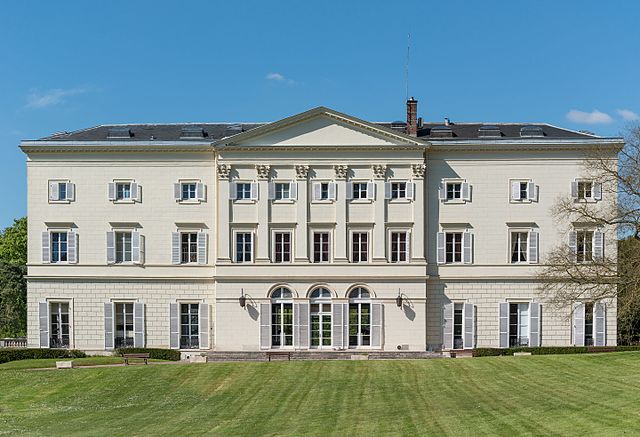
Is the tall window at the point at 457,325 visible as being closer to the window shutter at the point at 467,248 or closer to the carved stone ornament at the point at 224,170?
the window shutter at the point at 467,248

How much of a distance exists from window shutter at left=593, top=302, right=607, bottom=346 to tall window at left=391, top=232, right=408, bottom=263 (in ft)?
35.4

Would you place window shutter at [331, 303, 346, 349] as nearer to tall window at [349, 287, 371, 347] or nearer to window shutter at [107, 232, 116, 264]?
tall window at [349, 287, 371, 347]

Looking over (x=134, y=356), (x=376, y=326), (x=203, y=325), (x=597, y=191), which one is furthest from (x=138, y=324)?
(x=597, y=191)

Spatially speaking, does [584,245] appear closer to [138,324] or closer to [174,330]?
[174,330]

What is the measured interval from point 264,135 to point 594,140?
17902 mm

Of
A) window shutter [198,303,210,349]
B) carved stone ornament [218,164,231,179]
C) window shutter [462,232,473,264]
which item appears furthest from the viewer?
window shutter [462,232,473,264]

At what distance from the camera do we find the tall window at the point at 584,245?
145 ft

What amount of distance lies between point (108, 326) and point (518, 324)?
2228 centimetres

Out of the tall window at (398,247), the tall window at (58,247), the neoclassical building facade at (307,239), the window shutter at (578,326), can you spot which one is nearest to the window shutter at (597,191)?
the neoclassical building facade at (307,239)

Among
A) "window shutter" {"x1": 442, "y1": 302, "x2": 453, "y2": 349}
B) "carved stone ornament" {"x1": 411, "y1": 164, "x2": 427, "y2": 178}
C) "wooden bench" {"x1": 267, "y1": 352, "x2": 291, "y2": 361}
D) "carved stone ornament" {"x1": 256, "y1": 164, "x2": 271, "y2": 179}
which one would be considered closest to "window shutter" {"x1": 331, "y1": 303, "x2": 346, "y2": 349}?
"wooden bench" {"x1": 267, "y1": 352, "x2": 291, "y2": 361}

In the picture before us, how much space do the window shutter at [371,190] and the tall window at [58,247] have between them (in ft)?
55.0

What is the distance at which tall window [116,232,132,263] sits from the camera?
45219 millimetres

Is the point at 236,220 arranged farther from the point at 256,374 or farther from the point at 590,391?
the point at 590,391

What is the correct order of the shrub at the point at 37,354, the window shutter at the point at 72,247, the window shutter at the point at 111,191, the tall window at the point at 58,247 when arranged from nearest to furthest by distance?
the shrub at the point at 37,354 < the window shutter at the point at 72,247 < the window shutter at the point at 111,191 < the tall window at the point at 58,247
